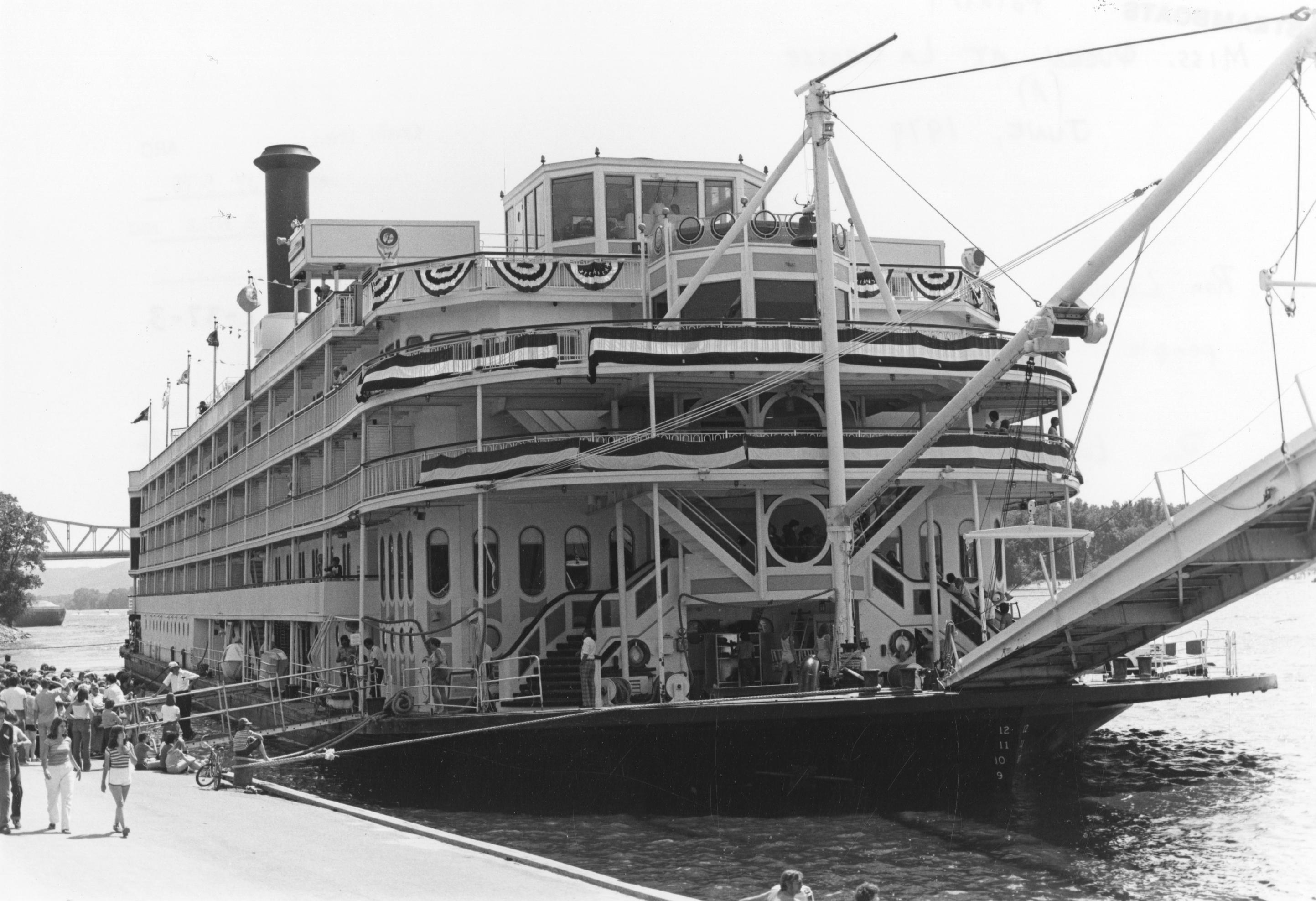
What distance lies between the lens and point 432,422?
28.6 m

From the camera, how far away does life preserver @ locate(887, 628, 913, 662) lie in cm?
2488

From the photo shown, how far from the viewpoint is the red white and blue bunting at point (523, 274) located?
1116 inches

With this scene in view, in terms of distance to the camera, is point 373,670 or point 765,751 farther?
point 373,670

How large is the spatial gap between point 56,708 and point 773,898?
1369cm

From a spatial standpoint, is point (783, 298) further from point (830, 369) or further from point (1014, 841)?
point (1014, 841)

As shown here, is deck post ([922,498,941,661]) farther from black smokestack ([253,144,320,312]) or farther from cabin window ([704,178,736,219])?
black smokestack ([253,144,320,312])

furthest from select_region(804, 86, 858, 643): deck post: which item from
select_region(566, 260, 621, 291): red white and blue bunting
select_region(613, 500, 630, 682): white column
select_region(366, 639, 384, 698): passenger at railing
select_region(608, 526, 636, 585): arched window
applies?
select_region(366, 639, 384, 698): passenger at railing

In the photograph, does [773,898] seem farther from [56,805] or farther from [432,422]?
[432,422]

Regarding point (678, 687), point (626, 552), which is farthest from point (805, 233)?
point (678, 687)

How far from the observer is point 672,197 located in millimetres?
31219

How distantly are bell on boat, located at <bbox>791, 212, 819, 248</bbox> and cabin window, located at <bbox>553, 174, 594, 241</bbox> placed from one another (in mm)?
5145

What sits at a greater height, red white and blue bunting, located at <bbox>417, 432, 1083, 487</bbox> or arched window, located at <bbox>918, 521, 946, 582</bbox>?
red white and blue bunting, located at <bbox>417, 432, 1083, 487</bbox>

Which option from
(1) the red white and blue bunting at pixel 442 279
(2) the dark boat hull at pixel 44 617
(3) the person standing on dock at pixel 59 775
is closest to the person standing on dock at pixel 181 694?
(1) the red white and blue bunting at pixel 442 279

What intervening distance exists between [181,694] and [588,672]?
30.7ft
